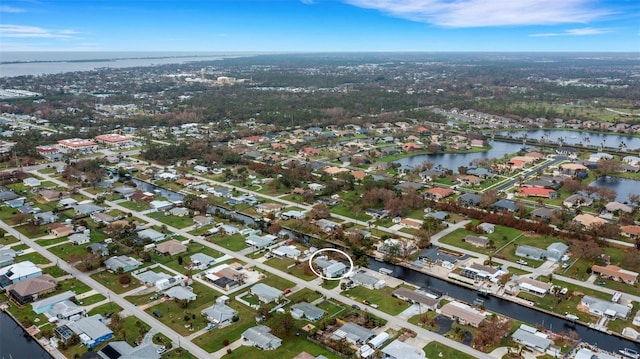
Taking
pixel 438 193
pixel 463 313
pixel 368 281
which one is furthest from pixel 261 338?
pixel 438 193

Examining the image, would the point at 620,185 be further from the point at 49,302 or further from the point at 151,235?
the point at 49,302

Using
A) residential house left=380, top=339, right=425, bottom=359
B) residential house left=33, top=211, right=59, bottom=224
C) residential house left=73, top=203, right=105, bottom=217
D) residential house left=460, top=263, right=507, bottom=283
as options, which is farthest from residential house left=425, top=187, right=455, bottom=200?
residential house left=33, top=211, right=59, bottom=224

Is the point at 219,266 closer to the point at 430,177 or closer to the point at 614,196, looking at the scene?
the point at 430,177

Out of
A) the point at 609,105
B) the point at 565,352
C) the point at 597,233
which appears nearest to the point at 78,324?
the point at 565,352

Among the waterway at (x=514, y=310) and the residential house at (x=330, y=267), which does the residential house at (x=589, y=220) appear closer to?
the waterway at (x=514, y=310)

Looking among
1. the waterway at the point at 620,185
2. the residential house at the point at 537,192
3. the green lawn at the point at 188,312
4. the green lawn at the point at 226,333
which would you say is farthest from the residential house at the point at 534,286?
the waterway at the point at 620,185
